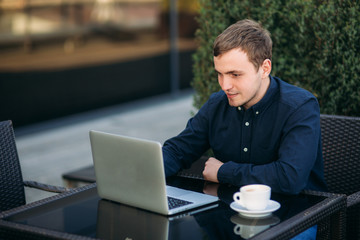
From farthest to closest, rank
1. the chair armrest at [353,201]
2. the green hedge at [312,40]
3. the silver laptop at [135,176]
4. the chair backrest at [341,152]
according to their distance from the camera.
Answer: the green hedge at [312,40], the chair backrest at [341,152], the chair armrest at [353,201], the silver laptop at [135,176]

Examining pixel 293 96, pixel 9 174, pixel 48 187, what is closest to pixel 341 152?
pixel 293 96

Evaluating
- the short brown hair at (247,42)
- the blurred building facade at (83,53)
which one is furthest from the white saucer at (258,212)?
the blurred building facade at (83,53)

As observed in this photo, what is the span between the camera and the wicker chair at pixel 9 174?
3.03 m

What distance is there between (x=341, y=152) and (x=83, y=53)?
506cm

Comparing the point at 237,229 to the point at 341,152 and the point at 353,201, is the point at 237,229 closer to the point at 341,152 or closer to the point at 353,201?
the point at 353,201

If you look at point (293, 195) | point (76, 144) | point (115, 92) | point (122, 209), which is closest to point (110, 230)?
point (122, 209)

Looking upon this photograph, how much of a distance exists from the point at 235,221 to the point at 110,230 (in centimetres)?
45

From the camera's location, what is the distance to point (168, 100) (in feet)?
29.7

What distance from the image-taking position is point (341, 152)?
3225 mm

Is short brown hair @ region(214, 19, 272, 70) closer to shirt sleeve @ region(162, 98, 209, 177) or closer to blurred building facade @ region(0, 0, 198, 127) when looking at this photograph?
shirt sleeve @ region(162, 98, 209, 177)

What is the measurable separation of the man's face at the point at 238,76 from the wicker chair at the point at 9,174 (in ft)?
3.26

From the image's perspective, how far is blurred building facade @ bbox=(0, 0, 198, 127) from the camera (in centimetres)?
689

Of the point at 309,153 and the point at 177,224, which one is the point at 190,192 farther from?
the point at 309,153

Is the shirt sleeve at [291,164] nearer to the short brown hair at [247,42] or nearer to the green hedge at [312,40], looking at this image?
the short brown hair at [247,42]
